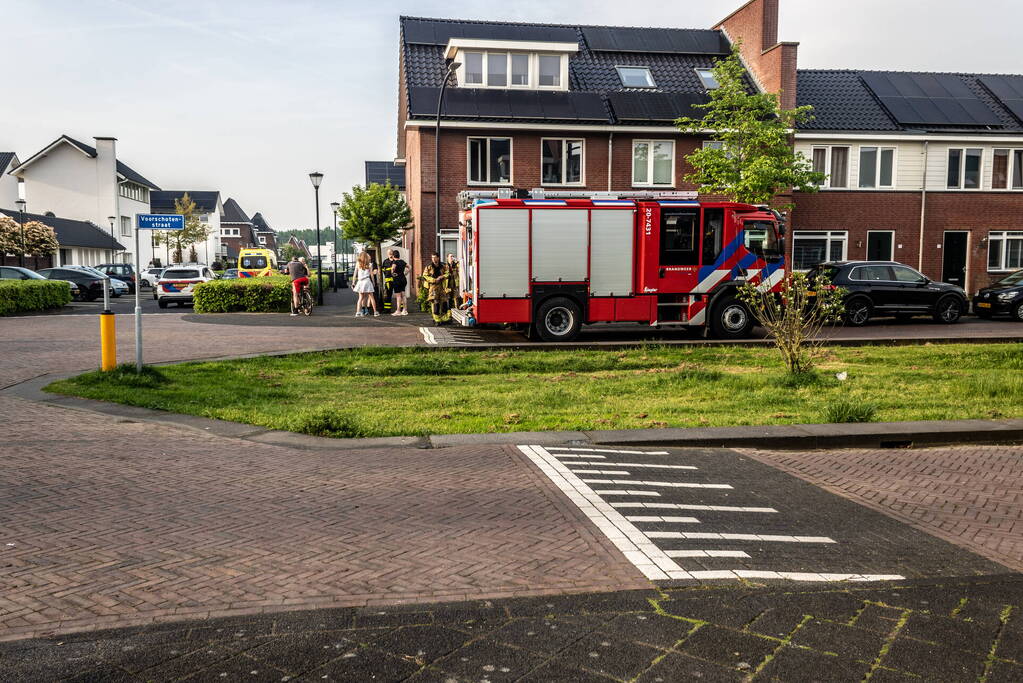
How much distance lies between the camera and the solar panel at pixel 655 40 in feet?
109

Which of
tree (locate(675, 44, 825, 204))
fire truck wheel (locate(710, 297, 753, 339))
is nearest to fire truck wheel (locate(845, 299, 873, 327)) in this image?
fire truck wheel (locate(710, 297, 753, 339))

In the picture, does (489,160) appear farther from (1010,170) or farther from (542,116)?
(1010,170)

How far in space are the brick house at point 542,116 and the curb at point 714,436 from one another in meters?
19.6

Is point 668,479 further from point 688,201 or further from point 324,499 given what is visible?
point 688,201

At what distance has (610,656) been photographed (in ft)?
11.4

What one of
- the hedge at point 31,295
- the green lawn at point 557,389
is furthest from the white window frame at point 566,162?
the hedge at point 31,295

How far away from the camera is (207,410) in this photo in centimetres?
914

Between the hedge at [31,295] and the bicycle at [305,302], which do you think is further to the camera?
the bicycle at [305,302]

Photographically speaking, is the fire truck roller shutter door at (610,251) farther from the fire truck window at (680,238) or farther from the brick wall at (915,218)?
the brick wall at (915,218)

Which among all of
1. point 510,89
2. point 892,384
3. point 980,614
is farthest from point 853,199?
point 980,614

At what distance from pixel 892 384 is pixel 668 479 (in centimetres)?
621

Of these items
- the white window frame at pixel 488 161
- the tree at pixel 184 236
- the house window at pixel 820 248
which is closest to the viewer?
the white window frame at pixel 488 161

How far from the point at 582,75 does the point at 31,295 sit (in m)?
19.6

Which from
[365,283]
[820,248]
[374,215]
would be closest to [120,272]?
[374,215]
